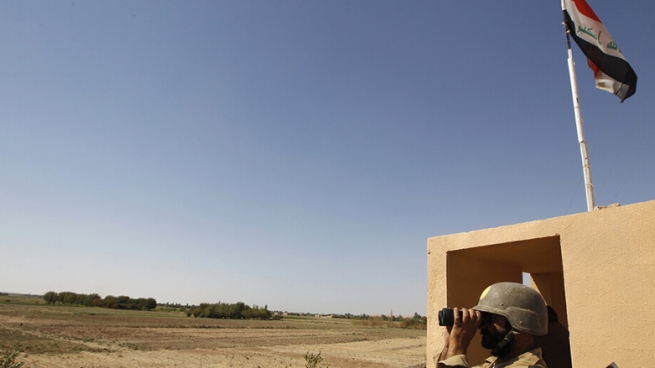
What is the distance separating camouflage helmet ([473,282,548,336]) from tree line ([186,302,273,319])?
298 ft

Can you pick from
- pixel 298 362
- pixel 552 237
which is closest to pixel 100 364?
pixel 298 362

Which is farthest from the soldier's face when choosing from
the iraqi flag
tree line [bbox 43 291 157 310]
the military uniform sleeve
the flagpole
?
tree line [bbox 43 291 157 310]

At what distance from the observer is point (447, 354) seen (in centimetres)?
203

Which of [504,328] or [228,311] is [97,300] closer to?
[228,311]

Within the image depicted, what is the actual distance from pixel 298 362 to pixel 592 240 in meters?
21.0

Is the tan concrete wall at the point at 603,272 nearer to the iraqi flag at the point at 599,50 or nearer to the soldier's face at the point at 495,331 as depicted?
the soldier's face at the point at 495,331

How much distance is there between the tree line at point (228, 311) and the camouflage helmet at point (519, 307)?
90.7 m

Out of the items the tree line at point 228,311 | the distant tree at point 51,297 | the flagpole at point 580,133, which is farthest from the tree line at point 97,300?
the flagpole at point 580,133

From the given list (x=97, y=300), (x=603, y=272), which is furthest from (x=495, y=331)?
(x=97, y=300)

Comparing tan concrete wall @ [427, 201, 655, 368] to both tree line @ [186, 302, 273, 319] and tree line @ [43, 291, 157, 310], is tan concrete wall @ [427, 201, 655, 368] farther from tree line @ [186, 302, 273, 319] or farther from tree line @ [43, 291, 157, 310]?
tree line @ [43, 291, 157, 310]

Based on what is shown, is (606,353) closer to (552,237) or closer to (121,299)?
(552,237)

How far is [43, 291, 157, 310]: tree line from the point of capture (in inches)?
4060

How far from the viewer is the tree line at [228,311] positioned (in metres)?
86.4

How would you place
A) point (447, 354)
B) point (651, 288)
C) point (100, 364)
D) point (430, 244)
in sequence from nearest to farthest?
point (447, 354), point (651, 288), point (430, 244), point (100, 364)
